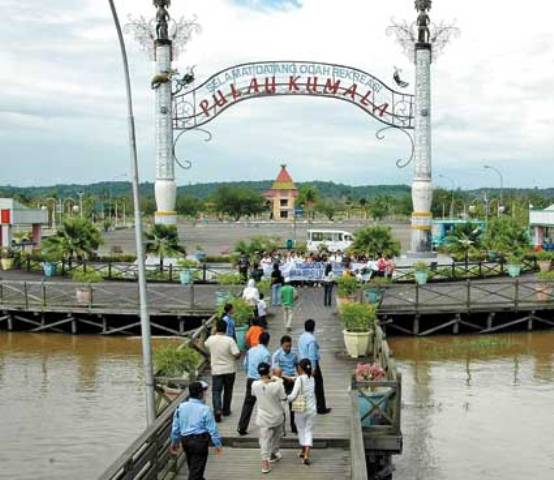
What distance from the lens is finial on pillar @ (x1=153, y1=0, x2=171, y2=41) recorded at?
38.6 meters

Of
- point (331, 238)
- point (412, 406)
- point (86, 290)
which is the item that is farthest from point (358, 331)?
point (331, 238)

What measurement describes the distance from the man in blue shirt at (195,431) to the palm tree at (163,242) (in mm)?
26473

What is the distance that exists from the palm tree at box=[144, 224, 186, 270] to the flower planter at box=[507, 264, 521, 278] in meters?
14.5

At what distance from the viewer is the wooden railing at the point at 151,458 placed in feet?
29.6

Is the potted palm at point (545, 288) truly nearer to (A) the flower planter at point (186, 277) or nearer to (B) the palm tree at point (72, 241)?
(A) the flower planter at point (186, 277)

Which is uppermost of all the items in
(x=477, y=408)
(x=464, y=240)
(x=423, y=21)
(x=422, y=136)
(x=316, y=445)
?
(x=423, y=21)

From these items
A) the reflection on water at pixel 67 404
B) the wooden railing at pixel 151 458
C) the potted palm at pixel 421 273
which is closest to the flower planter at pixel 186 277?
the reflection on water at pixel 67 404

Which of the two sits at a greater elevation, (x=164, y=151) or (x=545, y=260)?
(x=164, y=151)

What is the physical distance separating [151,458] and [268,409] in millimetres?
1559

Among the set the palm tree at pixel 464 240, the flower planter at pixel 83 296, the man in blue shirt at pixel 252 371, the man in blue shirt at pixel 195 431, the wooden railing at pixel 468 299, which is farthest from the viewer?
the palm tree at pixel 464 240

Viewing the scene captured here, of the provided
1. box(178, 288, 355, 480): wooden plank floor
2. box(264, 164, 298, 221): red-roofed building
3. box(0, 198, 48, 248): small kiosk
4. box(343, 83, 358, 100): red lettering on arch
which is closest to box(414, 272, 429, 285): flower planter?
box(343, 83, 358, 100): red lettering on arch

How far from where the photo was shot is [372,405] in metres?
12.5

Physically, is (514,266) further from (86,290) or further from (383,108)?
(86,290)

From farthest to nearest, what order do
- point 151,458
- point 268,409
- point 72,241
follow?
point 72,241 → point 268,409 → point 151,458
